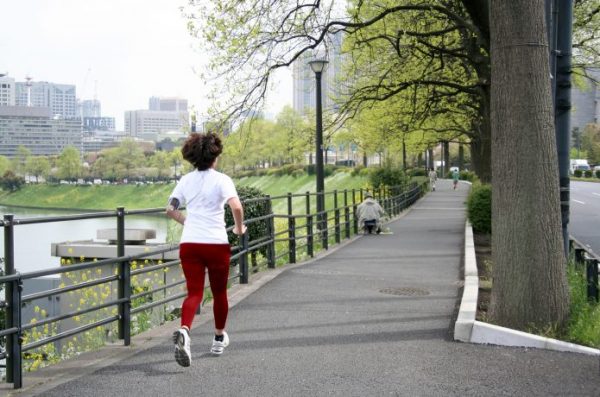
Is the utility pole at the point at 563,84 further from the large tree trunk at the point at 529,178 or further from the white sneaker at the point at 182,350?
the white sneaker at the point at 182,350

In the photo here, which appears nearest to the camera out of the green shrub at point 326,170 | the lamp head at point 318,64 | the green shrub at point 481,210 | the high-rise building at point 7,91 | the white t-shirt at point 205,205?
the white t-shirt at point 205,205

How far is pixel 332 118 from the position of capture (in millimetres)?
22406

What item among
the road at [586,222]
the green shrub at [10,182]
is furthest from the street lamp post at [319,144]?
the green shrub at [10,182]

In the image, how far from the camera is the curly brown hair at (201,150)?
5.25 m

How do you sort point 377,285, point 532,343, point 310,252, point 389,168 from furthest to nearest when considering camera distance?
point 389,168 → point 310,252 → point 377,285 → point 532,343

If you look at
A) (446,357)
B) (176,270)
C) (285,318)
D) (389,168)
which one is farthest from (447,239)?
(389,168)

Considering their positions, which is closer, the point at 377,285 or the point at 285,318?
the point at 285,318

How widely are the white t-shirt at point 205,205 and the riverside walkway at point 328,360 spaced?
1.02m

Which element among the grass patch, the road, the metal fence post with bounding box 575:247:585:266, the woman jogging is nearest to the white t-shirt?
the woman jogging

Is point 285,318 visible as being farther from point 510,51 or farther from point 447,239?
point 447,239

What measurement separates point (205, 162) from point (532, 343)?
312 cm

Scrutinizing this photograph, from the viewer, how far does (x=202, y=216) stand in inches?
204

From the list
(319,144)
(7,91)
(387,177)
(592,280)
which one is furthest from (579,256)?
(7,91)

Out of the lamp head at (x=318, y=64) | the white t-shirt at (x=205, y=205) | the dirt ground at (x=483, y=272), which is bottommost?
the dirt ground at (x=483, y=272)
